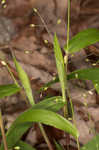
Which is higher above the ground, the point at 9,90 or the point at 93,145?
the point at 9,90

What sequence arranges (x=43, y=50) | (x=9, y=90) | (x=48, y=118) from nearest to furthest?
1. (x=48, y=118)
2. (x=9, y=90)
3. (x=43, y=50)

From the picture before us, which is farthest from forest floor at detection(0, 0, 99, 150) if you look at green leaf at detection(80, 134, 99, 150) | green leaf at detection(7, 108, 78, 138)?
A: green leaf at detection(7, 108, 78, 138)

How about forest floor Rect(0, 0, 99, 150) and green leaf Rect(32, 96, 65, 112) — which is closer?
green leaf Rect(32, 96, 65, 112)

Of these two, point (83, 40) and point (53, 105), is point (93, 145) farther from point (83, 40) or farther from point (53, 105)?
point (83, 40)

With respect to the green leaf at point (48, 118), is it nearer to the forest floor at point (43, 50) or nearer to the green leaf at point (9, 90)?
the green leaf at point (9, 90)

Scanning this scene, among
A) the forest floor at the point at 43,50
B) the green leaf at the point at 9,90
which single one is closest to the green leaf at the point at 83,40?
the forest floor at the point at 43,50

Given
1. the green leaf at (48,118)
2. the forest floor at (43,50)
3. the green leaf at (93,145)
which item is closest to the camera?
the green leaf at (48,118)

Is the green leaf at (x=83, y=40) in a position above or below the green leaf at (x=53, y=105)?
above

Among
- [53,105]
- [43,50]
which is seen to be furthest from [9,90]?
[43,50]

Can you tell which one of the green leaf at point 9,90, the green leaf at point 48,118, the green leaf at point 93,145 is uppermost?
the green leaf at point 9,90

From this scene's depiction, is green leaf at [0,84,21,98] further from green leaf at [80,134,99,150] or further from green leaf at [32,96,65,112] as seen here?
green leaf at [80,134,99,150]
